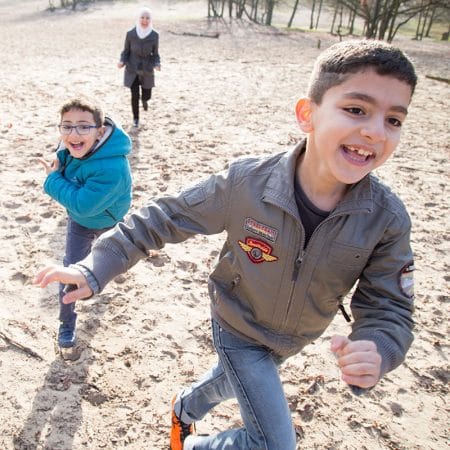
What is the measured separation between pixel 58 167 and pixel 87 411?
152 centimetres

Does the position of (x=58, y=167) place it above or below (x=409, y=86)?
below

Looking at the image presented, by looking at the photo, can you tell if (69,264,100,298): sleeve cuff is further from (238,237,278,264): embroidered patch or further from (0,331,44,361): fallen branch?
(0,331,44,361): fallen branch

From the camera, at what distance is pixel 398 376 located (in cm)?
319

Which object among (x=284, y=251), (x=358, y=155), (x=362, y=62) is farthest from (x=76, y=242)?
(x=362, y=62)

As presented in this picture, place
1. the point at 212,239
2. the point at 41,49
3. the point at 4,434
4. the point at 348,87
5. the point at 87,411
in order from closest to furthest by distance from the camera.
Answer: the point at 348,87 → the point at 4,434 → the point at 87,411 → the point at 212,239 → the point at 41,49

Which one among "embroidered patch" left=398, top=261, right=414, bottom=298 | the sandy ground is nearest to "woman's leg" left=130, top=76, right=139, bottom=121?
the sandy ground

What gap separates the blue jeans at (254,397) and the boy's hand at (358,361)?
0.51 meters

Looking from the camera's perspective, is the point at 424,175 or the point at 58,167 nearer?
the point at 58,167

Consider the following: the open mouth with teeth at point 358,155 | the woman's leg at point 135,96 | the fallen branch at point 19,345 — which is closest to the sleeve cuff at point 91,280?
Result: the open mouth with teeth at point 358,155

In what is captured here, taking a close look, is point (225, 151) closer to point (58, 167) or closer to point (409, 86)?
point (58, 167)

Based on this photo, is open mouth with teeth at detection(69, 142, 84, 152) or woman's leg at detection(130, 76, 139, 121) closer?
open mouth with teeth at detection(69, 142, 84, 152)

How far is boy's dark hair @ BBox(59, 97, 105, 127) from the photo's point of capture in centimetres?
280

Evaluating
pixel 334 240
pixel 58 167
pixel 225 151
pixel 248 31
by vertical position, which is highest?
pixel 334 240

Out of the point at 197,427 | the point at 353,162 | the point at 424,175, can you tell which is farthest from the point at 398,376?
the point at 424,175
